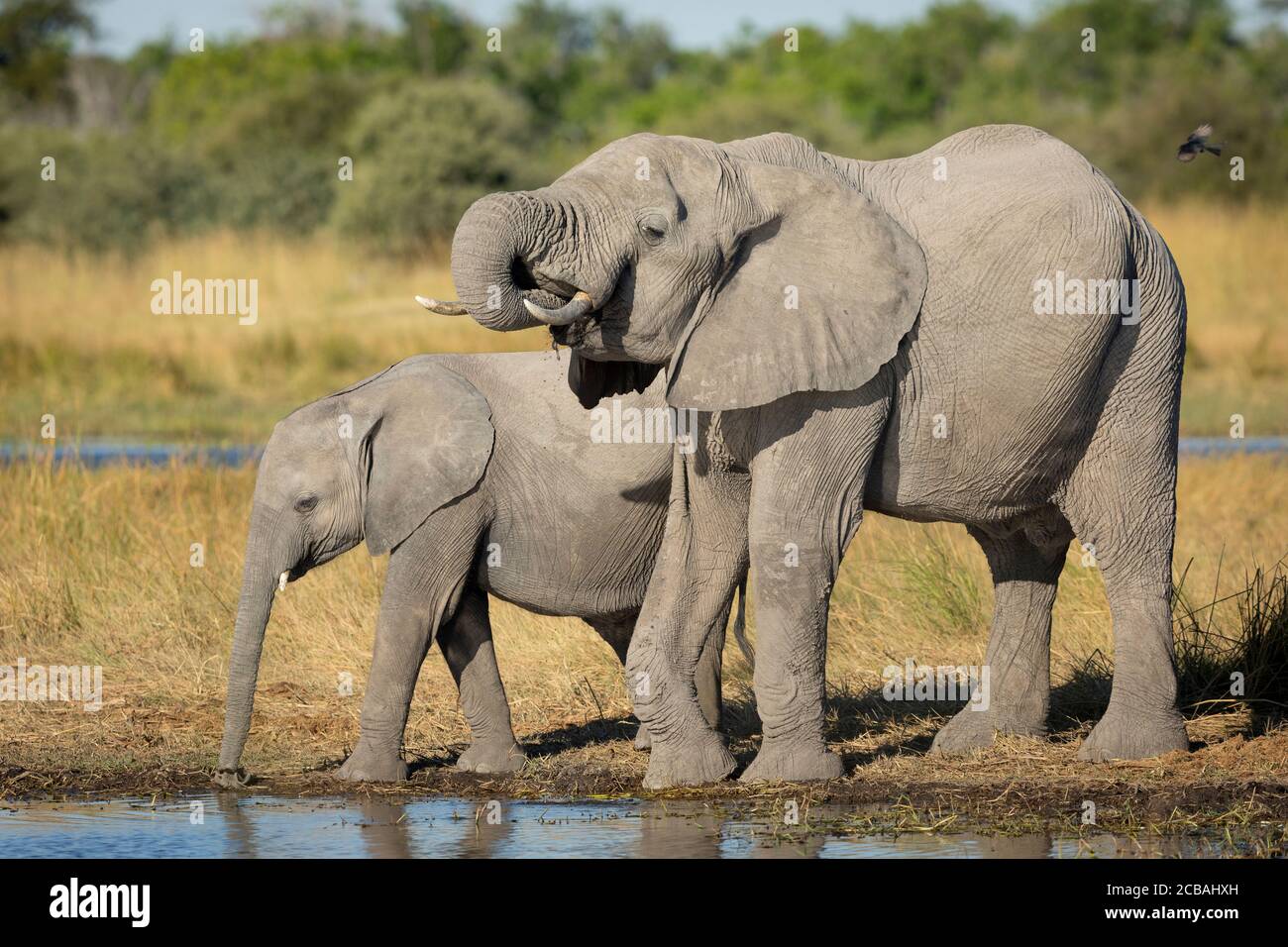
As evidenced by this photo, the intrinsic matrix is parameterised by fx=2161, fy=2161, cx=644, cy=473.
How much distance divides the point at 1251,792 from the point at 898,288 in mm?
1956

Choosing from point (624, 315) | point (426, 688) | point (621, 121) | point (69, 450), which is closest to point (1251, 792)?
point (624, 315)

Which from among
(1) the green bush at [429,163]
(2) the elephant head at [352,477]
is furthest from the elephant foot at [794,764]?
(1) the green bush at [429,163]

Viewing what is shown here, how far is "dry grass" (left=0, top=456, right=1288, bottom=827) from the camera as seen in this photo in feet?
24.2

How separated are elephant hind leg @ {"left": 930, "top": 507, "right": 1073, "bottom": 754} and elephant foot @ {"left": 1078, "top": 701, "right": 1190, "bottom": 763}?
557mm

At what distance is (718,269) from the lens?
22.3 feet

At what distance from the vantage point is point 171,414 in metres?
20.0

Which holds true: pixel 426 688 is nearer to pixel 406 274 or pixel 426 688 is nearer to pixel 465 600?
pixel 465 600

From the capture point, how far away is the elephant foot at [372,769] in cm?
754

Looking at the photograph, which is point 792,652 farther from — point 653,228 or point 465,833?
point 653,228

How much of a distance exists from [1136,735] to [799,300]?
1929 millimetres

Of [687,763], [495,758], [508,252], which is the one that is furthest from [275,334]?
[508,252]

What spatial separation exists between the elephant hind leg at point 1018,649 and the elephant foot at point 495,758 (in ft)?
5.04

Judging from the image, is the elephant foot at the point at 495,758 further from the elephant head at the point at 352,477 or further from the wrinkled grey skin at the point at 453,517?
the elephant head at the point at 352,477

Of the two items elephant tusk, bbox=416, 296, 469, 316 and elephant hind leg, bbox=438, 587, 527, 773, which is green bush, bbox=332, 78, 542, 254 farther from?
elephant tusk, bbox=416, 296, 469, 316
